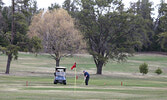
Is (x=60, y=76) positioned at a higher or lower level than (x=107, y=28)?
lower

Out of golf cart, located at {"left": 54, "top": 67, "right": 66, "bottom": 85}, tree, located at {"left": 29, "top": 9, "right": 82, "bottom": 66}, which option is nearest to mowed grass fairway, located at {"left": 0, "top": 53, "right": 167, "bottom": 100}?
golf cart, located at {"left": 54, "top": 67, "right": 66, "bottom": 85}

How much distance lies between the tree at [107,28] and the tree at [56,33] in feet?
10.4

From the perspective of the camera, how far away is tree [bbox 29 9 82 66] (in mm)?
57094

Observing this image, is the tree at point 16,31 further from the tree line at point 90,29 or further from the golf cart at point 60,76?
the golf cart at point 60,76

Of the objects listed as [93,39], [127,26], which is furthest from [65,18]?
[127,26]

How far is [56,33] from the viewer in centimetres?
5722

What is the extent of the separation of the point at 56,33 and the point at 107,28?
9302mm

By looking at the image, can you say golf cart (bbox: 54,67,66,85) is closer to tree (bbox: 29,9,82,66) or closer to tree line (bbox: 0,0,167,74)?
tree line (bbox: 0,0,167,74)

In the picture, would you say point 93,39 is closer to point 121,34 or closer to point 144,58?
point 121,34

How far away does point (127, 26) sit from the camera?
60.6 meters

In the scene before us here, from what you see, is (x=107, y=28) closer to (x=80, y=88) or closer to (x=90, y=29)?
(x=90, y=29)

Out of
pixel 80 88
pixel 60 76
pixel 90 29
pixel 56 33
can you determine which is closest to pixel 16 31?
pixel 56 33

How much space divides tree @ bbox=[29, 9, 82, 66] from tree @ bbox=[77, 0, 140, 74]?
3.16 metres

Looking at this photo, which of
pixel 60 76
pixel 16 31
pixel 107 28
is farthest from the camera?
pixel 107 28
